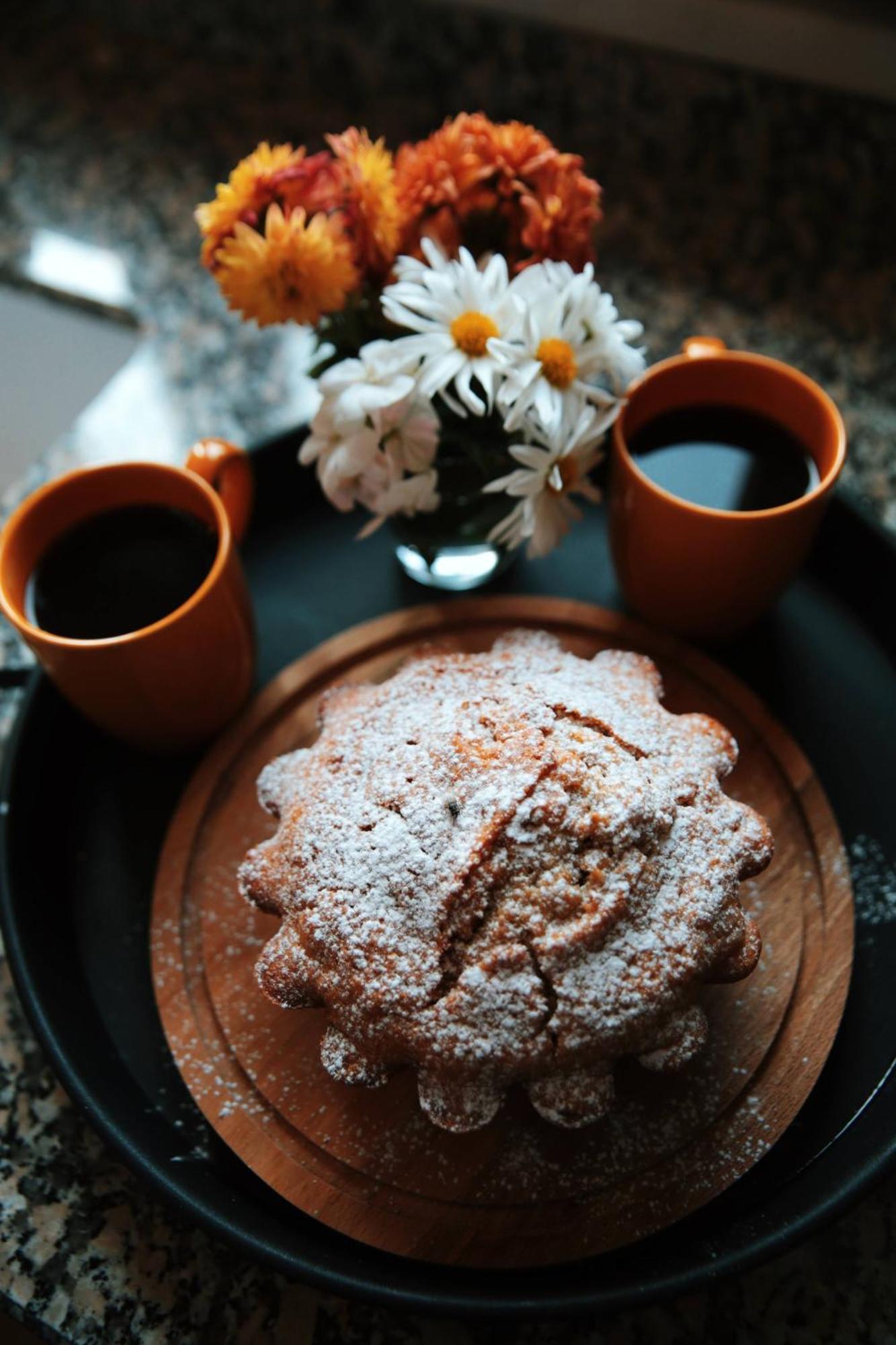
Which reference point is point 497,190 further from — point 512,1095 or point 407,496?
point 512,1095

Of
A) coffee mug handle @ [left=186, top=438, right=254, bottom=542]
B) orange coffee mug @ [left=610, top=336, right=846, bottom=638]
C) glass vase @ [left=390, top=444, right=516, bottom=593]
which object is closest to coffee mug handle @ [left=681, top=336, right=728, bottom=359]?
orange coffee mug @ [left=610, top=336, right=846, bottom=638]

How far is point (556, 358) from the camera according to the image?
3.32ft

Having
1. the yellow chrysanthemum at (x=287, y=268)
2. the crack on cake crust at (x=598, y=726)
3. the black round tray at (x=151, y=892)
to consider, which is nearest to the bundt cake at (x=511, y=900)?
the crack on cake crust at (x=598, y=726)

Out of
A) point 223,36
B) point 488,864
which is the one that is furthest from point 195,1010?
point 223,36

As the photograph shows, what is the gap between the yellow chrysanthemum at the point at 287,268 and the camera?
99 cm

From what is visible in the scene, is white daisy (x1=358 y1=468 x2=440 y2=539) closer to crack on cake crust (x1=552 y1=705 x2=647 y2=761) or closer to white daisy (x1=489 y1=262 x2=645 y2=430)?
white daisy (x1=489 y1=262 x2=645 y2=430)

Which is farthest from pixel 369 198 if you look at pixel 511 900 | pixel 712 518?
pixel 511 900

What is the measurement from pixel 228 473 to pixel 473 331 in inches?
14.0

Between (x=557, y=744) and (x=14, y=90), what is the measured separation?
1.65 m

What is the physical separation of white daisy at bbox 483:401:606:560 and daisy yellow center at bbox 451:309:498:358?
9 centimetres

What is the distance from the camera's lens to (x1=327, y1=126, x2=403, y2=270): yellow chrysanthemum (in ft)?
3.36

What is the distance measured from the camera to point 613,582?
1361 millimetres

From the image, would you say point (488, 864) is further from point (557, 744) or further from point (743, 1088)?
point (743, 1088)

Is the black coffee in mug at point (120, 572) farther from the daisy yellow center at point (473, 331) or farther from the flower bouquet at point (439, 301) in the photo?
the daisy yellow center at point (473, 331)
